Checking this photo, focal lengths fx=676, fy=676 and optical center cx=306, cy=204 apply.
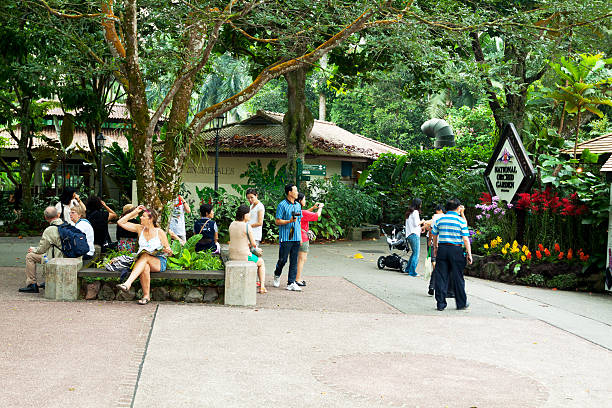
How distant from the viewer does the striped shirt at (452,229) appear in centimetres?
1012

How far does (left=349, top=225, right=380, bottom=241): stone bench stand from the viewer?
22375 mm

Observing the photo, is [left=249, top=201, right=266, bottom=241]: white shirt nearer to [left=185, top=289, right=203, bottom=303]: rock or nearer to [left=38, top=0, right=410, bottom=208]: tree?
[left=38, top=0, right=410, bottom=208]: tree

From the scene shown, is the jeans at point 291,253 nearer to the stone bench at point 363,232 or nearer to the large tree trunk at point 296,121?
the large tree trunk at point 296,121

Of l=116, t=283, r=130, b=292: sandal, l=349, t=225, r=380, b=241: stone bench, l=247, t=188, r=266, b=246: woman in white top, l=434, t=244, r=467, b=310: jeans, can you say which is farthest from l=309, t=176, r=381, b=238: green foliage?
l=116, t=283, r=130, b=292: sandal

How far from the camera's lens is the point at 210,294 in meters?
10.1

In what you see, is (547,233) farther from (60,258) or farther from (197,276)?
(60,258)

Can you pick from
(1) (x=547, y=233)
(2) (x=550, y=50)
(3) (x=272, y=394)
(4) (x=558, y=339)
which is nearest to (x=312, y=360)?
(3) (x=272, y=394)

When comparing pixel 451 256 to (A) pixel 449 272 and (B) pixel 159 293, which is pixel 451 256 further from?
(B) pixel 159 293

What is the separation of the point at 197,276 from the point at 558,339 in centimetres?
496

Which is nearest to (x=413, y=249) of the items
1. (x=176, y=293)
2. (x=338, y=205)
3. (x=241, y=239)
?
(x=241, y=239)

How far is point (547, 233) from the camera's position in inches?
556

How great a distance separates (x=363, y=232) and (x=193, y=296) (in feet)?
44.7

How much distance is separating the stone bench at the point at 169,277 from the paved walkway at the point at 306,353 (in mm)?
293

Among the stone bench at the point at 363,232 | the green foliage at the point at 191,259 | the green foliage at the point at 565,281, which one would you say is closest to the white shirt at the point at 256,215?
the green foliage at the point at 191,259
